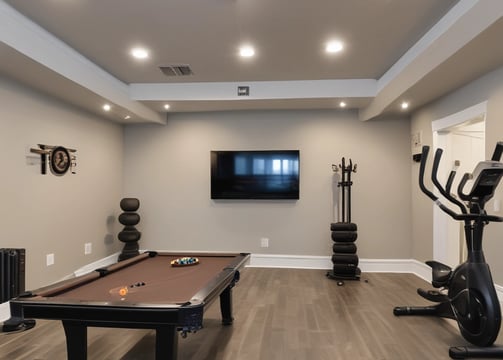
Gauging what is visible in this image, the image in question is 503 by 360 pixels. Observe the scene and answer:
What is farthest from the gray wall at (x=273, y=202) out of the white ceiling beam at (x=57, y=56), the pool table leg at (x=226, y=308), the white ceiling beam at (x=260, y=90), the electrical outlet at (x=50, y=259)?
the pool table leg at (x=226, y=308)

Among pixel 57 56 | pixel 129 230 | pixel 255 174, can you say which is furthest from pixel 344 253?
pixel 57 56

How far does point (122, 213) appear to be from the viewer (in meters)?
5.55

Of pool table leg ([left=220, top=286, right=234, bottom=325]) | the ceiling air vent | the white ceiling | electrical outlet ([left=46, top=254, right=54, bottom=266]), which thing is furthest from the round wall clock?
pool table leg ([left=220, top=286, right=234, bottom=325])

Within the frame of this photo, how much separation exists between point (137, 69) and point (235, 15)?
1.87 m

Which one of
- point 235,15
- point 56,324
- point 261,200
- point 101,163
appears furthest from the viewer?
point 261,200

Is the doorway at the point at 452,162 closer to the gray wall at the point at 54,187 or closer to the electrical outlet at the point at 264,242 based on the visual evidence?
the electrical outlet at the point at 264,242

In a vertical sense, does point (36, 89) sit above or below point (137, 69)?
below

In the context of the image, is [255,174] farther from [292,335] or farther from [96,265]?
[292,335]

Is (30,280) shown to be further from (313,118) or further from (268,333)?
(313,118)

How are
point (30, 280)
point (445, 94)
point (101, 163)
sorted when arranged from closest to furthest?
1. point (30, 280)
2. point (445, 94)
3. point (101, 163)

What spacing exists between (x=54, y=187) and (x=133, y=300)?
291cm

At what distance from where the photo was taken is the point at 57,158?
422 centimetres

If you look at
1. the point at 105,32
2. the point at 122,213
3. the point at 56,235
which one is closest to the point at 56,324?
the point at 56,235

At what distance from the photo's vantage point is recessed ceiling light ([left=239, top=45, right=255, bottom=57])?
12.0ft
